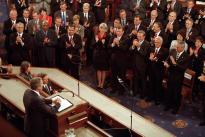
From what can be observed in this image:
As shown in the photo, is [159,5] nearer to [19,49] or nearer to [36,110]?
[19,49]

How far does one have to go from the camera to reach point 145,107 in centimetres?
896

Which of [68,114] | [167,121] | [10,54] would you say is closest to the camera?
[68,114]

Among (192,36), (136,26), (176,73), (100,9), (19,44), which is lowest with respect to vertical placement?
(176,73)

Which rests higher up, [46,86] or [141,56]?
[141,56]

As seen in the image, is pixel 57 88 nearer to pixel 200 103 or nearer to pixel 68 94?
pixel 68 94

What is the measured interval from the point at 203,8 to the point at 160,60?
3177 millimetres

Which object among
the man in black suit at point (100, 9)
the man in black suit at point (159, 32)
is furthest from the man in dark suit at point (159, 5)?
the man in black suit at point (159, 32)

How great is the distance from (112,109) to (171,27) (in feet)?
11.0

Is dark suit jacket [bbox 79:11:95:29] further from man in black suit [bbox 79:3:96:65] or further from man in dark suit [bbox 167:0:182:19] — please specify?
man in dark suit [bbox 167:0:182:19]

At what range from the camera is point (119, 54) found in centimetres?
922

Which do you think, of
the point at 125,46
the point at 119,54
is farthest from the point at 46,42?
the point at 125,46

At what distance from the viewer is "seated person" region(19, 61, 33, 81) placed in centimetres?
757

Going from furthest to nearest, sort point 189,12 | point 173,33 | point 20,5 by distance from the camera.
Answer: point 20,5 < point 189,12 < point 173,33

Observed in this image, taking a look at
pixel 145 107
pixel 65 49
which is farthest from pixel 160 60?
pixel 65 49
